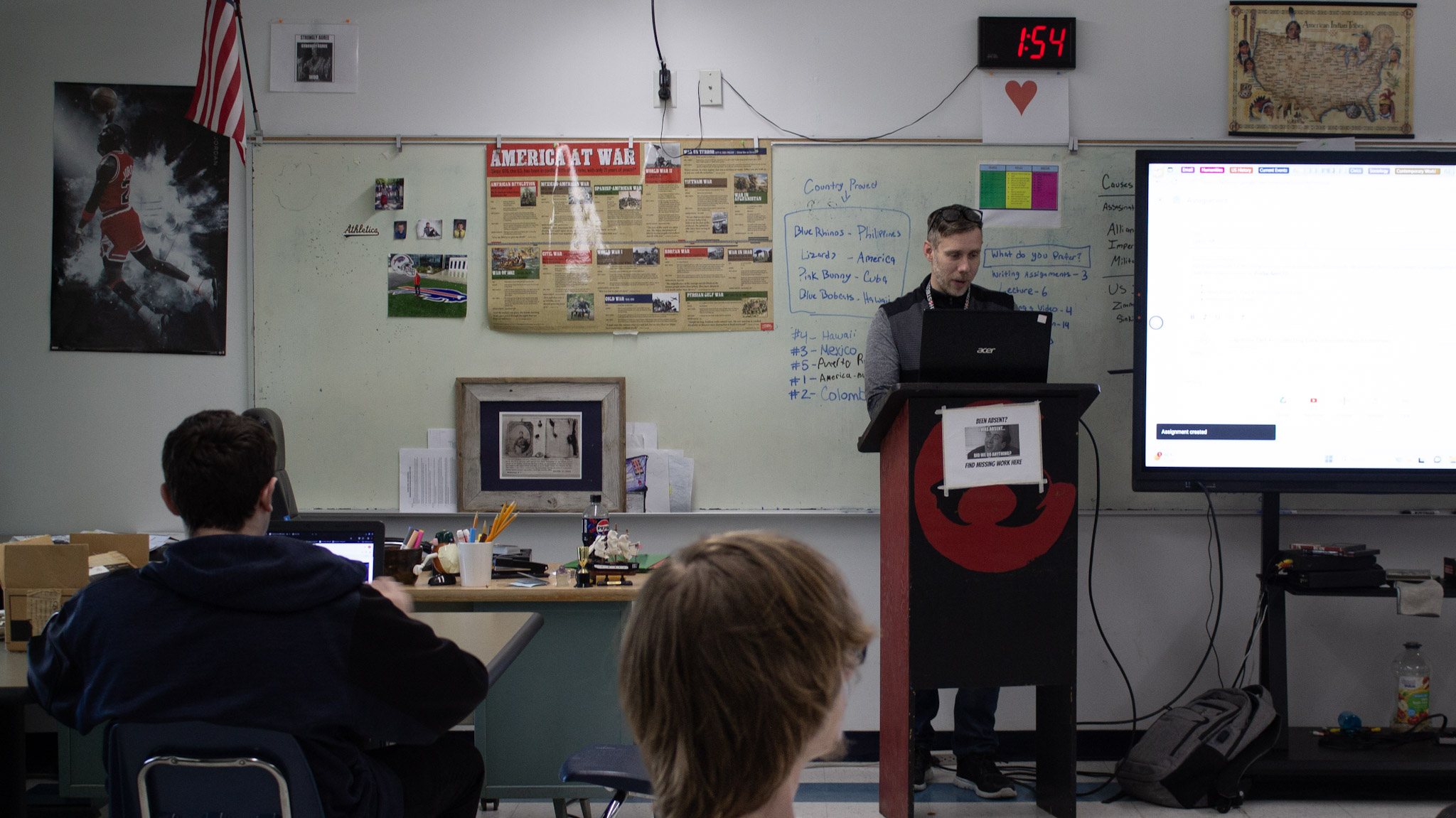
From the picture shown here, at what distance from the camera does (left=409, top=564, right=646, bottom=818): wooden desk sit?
2.53 meters

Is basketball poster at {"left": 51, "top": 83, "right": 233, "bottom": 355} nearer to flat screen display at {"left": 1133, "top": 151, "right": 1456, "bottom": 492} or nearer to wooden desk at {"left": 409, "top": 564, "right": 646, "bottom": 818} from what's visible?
wooden desk at {"left": 409, "top": 564, "right": 646, "bottom": 818}

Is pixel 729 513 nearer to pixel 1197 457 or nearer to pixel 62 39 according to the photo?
pixel 1197 457

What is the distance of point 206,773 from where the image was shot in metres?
1.30

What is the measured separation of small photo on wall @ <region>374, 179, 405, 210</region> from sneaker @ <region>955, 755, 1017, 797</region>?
2718 millimetres

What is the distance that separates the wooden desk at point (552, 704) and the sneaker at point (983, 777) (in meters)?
1.13

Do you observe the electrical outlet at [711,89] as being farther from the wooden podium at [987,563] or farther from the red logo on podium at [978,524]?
the red logo on podium at [978,524]

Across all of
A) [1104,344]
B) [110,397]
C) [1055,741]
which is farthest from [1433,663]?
[110,397]

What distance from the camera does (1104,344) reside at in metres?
3.25

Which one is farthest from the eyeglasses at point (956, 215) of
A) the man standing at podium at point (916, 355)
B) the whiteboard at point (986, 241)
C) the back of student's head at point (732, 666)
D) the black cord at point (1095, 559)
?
the back of student's head at point (732, 666)

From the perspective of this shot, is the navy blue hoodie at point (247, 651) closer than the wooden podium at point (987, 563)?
Yes

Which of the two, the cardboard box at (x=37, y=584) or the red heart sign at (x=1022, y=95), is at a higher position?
the red heart sign at (x=1022, y=95)

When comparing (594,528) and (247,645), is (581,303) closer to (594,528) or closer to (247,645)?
(594,528)

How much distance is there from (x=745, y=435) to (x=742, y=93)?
124cm

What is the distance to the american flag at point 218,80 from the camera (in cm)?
299
